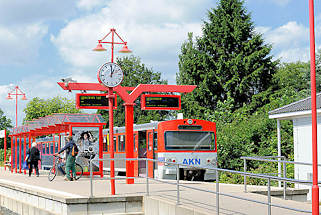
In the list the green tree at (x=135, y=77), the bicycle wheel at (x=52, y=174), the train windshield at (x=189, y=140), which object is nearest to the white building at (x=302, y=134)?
the train windshield at (x=189, y=140)

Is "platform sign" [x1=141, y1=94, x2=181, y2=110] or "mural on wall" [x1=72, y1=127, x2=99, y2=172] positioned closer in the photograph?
"platform sign" [x1=141, y1=94, x2=181, y2=110]

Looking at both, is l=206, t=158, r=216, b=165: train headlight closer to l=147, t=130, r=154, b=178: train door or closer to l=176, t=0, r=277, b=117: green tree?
l=147, t=130, r=154, b=178: train door

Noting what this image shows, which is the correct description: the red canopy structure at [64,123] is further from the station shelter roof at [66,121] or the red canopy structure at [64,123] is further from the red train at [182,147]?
the red train at [182,147]

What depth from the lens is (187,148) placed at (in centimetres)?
2306

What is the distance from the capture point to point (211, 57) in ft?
158

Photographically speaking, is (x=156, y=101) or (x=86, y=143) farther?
(x=86, y=143)

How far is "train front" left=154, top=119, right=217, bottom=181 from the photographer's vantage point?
22641mm

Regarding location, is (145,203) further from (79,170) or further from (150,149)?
(150,149)

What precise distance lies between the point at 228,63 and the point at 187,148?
25.1 meters

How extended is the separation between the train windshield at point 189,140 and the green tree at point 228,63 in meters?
23.1

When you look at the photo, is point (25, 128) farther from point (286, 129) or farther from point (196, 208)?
point (196, 208)

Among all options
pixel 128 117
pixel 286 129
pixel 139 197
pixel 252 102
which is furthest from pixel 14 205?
pixel 252 102

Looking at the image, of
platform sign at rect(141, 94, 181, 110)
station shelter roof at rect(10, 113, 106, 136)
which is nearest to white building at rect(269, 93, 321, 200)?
platform sign at rect(141, 94, 181, 110)

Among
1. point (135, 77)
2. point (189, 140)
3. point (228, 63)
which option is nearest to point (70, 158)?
point (189, 140)
